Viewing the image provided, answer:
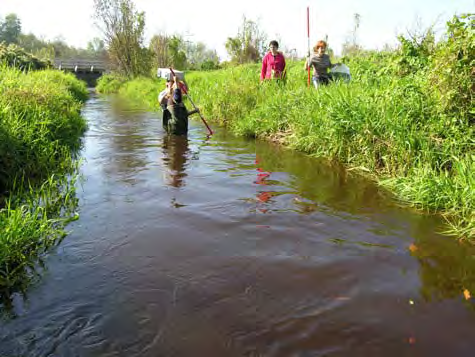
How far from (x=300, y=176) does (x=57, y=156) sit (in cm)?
417

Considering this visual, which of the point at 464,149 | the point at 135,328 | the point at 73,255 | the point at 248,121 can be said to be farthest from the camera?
the point at 248,121

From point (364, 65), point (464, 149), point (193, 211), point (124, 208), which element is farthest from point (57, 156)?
point (364, 65)

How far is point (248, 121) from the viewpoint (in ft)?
31.2

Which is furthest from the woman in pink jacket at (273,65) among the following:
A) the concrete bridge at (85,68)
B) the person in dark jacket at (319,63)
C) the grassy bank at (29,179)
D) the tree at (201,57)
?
the concrete bridge at (85,68)

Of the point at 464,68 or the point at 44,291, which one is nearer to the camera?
the point at 44,291

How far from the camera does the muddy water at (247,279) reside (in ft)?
7.89

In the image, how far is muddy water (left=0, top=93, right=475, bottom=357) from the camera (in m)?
2.41

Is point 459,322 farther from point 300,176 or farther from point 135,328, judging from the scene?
point 300,176

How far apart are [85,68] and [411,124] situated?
153 feet

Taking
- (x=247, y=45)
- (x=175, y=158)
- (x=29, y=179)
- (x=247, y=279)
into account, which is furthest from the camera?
(x=247, y=45)

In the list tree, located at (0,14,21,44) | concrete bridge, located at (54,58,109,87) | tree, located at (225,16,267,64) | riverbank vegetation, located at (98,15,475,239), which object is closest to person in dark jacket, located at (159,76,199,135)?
riverbank vegetation, located at (98,15,475,239)

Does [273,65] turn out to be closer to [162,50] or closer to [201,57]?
[162,50]

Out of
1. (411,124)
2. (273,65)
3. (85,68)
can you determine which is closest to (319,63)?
(273,65)

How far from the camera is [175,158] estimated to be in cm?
741
